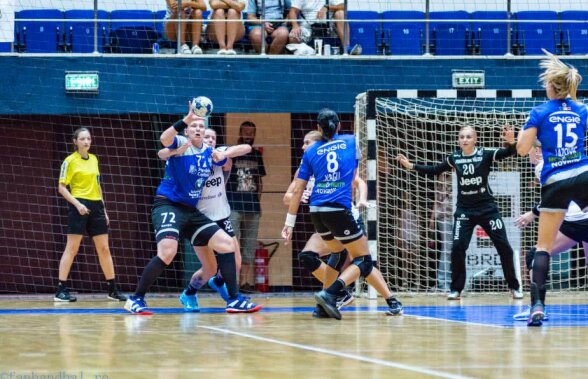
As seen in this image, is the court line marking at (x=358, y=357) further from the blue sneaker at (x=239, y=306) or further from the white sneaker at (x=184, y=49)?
the white sneaker at (x=184, y=49)

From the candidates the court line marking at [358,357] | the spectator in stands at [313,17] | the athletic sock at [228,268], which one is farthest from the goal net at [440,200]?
the court line marking at [358,357]

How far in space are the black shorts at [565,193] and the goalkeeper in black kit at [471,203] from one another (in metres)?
4.53

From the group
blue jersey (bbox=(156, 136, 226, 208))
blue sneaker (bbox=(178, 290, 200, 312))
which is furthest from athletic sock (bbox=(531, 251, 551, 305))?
blue sneaker (bbox=(178, 290, 200, 312))

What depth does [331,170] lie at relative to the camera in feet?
30.9

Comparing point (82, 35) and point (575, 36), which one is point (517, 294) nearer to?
point (575, 36)

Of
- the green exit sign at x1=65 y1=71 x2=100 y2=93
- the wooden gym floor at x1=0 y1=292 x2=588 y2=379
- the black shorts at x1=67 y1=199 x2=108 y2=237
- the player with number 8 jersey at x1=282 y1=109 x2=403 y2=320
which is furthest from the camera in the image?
the green exit sign at x1=65 y1=71 x2=100 y2=93

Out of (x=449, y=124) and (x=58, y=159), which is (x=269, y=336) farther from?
(x=58, y=159)

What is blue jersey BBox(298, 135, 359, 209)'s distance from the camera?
940 cm

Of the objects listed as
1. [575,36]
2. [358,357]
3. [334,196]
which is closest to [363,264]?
[334,196]

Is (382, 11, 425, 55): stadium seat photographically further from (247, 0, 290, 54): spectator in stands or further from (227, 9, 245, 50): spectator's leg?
(227, 9, 245, 50): spectator's leg

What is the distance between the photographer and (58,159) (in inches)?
653

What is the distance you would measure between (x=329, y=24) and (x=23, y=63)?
462 centimetres

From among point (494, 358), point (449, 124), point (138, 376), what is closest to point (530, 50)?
point (449, 124)

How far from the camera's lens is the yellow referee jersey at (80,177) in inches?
518
